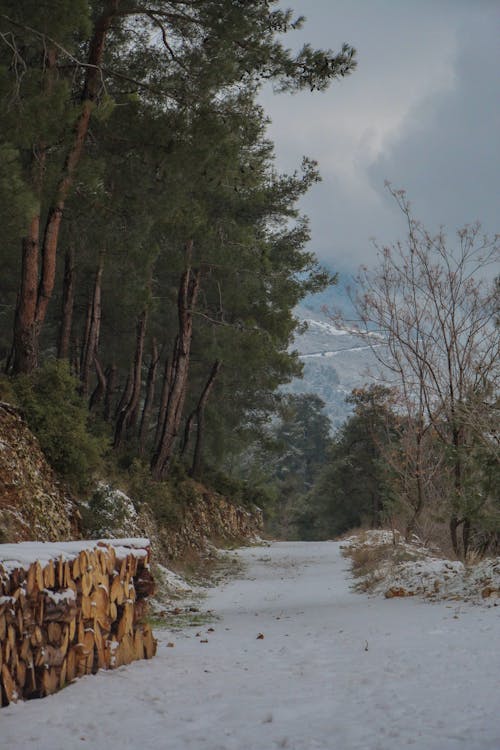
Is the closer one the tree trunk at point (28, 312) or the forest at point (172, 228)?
the forest at point (172, 228)

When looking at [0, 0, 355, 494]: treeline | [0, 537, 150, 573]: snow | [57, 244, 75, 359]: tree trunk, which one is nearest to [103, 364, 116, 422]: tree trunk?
[0, 0, 355, 494]: treeline

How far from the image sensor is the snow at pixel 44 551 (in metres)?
4.26

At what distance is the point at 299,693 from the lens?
4551 millimetres

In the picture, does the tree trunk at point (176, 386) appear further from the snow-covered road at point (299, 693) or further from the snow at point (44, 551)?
the snow at point (44, 551)

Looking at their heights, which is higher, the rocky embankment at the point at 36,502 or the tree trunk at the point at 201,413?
the tree trunk at the point at 201,413

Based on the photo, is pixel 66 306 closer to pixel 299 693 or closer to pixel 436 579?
pixel 436 579

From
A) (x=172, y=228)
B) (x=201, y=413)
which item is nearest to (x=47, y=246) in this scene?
(x=172, y=228)

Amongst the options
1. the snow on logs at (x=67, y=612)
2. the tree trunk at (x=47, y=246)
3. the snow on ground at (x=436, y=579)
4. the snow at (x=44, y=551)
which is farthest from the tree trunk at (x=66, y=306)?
the snow on logs at (x=67, y=612)

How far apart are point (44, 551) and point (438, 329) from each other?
8091 mm

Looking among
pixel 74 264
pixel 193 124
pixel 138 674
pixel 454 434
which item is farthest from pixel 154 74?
pixel 138 674

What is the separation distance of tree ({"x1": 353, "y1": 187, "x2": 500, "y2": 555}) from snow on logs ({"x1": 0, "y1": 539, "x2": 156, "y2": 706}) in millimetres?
6168

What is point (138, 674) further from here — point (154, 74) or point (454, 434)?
point (154, 74)

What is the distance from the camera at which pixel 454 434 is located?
1098cm

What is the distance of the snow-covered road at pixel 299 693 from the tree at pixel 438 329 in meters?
3.80
